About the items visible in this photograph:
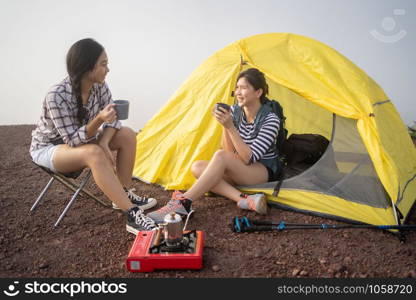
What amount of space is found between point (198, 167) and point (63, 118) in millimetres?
1158

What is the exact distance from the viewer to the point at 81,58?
9.36 ft

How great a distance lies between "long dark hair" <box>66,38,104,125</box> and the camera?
285 centimetres

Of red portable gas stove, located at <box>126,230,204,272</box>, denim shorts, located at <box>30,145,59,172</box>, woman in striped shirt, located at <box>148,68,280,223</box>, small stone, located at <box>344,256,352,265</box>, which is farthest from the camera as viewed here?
woman in striped shirt, located at <box>148,68,280,223</box>

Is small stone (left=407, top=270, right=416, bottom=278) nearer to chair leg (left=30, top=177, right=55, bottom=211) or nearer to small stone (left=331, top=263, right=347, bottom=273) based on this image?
small stone (left=331, top=263, right=347, bottom=273)

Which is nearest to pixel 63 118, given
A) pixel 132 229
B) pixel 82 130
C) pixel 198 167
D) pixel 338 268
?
pixel 82 130

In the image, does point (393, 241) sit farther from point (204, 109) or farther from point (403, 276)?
point (204, 109)

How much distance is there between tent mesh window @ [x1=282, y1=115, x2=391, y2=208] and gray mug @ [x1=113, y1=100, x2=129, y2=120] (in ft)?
4.77

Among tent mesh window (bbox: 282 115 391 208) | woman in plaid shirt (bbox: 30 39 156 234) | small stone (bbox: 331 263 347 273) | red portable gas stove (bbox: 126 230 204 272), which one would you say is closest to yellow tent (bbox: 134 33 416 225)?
tent mesh window (bbox: 282 115 391 208)

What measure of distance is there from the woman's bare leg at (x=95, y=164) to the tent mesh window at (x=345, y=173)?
4.51ft

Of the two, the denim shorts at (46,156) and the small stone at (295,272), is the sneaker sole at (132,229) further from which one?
the small stone at (295,272)

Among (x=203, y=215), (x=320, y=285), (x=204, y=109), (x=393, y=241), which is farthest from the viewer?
(x=204, y=109)

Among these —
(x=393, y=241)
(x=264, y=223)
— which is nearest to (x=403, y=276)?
(x=393, y=241)

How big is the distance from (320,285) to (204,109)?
77.9 inches

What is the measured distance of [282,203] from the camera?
133 inches
